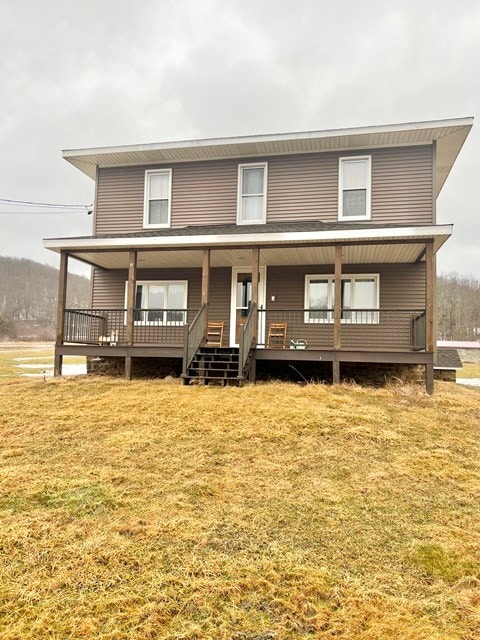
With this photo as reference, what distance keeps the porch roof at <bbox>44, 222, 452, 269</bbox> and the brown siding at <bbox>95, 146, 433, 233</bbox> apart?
663 millimetres

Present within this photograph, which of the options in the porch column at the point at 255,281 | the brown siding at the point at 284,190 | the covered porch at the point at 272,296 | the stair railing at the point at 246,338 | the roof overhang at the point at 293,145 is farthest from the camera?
the brown siding at the point at 284,190

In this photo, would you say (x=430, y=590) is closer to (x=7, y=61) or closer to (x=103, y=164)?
(x=103, y=164)

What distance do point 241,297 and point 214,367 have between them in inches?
122

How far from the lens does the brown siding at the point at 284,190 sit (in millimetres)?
11664

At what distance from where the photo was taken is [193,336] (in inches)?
393

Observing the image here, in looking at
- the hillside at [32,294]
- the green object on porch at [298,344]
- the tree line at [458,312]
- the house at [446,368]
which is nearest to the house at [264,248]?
the green object on porch at [298,344]

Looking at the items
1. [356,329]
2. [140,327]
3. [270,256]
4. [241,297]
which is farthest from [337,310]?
[140,327]

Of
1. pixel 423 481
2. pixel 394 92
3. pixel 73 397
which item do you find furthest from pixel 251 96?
pixel 423 481

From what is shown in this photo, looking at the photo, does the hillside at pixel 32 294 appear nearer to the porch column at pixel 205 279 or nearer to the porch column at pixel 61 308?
the porch column at pixel 61 308

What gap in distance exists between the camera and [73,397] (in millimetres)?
8633

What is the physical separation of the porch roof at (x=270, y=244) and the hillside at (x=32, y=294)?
5382 centimetres

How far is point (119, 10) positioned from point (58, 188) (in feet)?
198

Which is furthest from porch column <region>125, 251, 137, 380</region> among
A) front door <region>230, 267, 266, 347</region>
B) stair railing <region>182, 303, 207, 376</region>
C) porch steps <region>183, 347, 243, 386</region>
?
front door <region>230, 267, 266, 347</region>

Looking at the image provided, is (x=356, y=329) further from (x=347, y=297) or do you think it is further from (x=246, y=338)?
(x=246, y=338)
